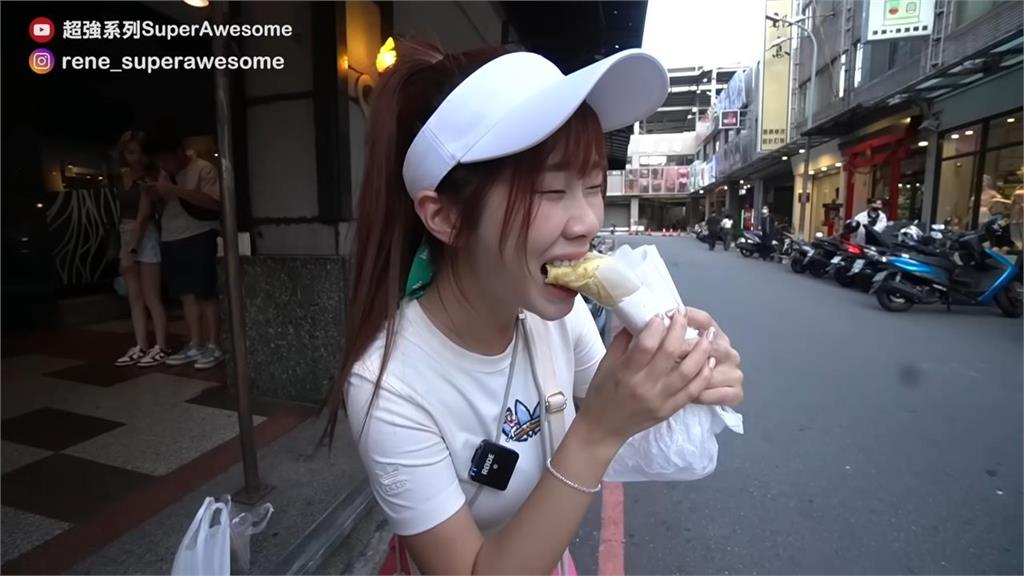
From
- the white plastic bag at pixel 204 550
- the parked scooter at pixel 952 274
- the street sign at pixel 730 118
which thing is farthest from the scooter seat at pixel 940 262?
the street sign at pixel 730 118

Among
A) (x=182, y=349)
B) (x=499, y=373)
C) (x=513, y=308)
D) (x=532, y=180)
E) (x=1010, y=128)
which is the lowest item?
(x=182, y=349)

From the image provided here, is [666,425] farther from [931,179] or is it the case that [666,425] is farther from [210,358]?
[931,179]

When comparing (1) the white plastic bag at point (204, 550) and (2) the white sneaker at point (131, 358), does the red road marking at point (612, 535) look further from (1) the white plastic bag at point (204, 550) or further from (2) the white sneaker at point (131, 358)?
(2) the white sneaker at point (131, 358)

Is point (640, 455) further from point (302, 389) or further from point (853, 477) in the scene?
point (302, 389)

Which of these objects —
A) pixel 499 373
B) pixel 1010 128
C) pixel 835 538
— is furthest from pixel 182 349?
pixel 1010 128

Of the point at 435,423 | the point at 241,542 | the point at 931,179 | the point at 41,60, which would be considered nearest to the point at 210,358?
the point at 241,542

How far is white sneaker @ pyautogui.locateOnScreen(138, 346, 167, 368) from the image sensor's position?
483 cm

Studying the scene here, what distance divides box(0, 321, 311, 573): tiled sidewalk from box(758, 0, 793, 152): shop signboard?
2774 cm

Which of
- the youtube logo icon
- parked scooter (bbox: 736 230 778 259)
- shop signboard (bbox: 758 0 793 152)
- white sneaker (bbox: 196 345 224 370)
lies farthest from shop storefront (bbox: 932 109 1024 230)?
the youtube logo icon

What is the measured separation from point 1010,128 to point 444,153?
15.6m

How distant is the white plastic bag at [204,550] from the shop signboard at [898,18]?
16.2 meters

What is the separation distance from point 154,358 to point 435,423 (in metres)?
4.83

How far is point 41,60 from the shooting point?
6.36 metres

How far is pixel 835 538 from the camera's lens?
2.75 meters
